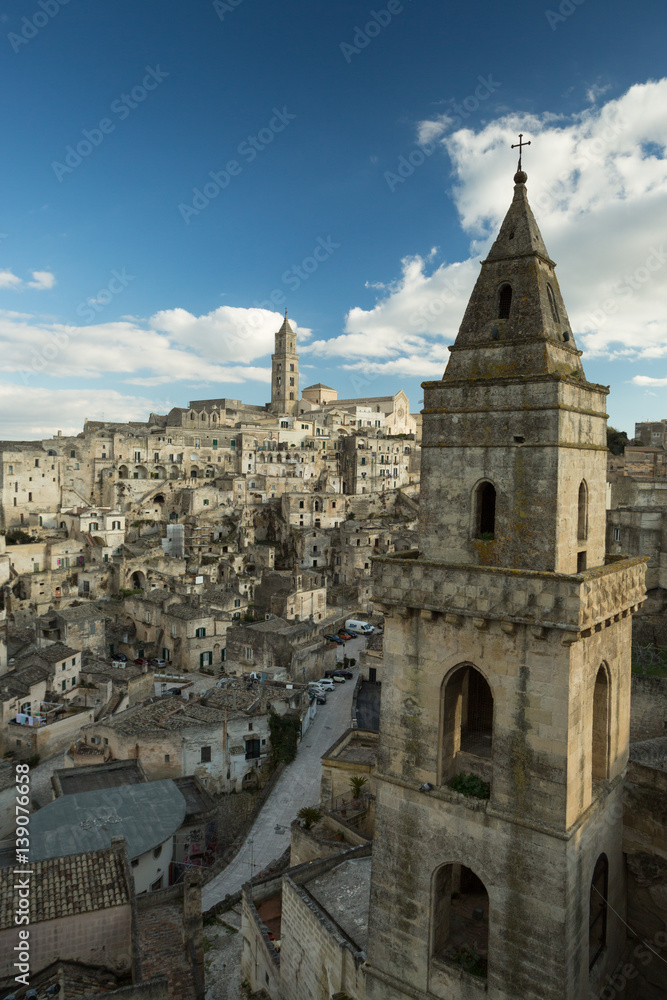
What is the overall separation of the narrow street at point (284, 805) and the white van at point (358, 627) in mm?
13299

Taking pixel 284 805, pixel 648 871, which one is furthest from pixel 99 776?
pixel 648 871

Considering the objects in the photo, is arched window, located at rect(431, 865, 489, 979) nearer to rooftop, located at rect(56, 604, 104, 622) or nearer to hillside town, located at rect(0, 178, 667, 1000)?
hillside town, located at rect(0, 178, 667, 1000)

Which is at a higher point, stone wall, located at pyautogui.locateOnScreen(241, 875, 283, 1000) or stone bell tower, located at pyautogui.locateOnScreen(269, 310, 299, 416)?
stone bell tower, located at pyautogui.locateOnScreen(269, 310, 299, 416)

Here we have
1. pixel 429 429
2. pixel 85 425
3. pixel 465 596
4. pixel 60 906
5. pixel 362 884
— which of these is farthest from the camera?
pixel 85 425

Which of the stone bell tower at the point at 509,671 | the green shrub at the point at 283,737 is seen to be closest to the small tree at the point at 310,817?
the stone bell tower at the point at 509,671

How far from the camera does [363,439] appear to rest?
273 feet

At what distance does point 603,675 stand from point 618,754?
1.54 meters

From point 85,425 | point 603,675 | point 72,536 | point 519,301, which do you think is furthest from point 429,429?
point 85,425

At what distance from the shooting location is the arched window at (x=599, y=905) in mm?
10227

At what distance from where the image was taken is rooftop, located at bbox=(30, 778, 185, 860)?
714 inches

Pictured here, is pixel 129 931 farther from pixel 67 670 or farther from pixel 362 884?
pixel 67 670

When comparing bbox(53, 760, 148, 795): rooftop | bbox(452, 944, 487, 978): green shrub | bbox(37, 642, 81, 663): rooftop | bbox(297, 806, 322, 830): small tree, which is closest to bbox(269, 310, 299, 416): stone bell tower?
bbox(37, 642, 81, 663): rooftop

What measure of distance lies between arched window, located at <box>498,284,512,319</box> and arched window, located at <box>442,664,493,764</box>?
5.47 m

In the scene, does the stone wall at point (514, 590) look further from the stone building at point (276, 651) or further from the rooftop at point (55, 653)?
the rooftop at point (55, 653)
